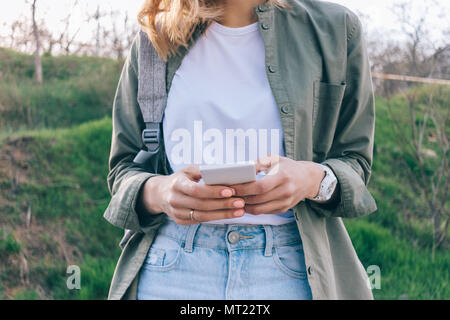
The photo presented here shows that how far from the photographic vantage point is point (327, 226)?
61.1 inches

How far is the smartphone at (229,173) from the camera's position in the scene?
1097 mm

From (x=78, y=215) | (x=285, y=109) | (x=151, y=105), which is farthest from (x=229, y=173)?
(x=78, y=215)

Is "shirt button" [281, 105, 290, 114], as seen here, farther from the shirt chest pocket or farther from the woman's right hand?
the woman's right hand

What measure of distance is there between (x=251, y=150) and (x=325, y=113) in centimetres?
31

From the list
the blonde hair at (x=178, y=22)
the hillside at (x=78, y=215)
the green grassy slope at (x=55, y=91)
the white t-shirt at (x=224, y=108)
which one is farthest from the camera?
the green grassy slope at (x=55, y=91)

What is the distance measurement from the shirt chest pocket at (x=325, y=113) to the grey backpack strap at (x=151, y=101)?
51 cm

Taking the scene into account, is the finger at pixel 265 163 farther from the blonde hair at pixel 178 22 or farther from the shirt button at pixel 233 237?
the blonde hair at pixel 178 22

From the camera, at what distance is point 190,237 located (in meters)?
1.38

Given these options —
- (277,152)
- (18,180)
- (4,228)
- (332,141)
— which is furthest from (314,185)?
(18,180)

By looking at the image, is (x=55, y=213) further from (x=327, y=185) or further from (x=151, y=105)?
(x=327, y=185)

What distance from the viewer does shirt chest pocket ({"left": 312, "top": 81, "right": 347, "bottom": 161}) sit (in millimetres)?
1514

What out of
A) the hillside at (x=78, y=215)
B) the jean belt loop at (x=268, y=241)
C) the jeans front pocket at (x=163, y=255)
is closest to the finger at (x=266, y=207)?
the jean belt loop at (x=268, y=241)
